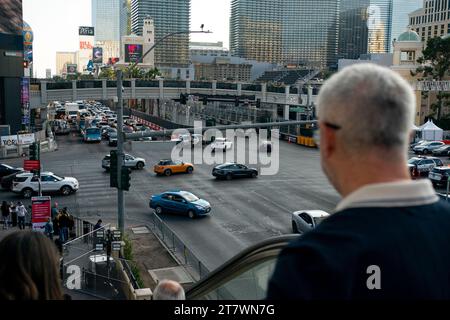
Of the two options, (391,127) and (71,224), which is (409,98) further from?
(71,224)

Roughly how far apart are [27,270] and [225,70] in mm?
186445

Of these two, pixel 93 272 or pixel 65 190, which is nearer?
pixel 93 272

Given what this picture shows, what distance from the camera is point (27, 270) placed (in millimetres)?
2506

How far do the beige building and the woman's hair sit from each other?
574ft

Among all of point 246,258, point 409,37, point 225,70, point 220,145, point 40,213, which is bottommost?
point 220,145

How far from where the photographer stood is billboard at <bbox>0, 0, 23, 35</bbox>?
53.9 metres

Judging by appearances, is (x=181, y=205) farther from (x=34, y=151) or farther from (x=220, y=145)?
(x=220, y=145)

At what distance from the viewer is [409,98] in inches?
79.8

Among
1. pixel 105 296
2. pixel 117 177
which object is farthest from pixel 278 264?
pixel 117 177

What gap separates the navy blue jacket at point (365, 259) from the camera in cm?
175

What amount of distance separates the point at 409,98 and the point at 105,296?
12617 millimetres

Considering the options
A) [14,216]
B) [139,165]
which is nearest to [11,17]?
[139,165]

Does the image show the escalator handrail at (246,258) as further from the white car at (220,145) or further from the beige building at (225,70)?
the beige building at (225,70)
